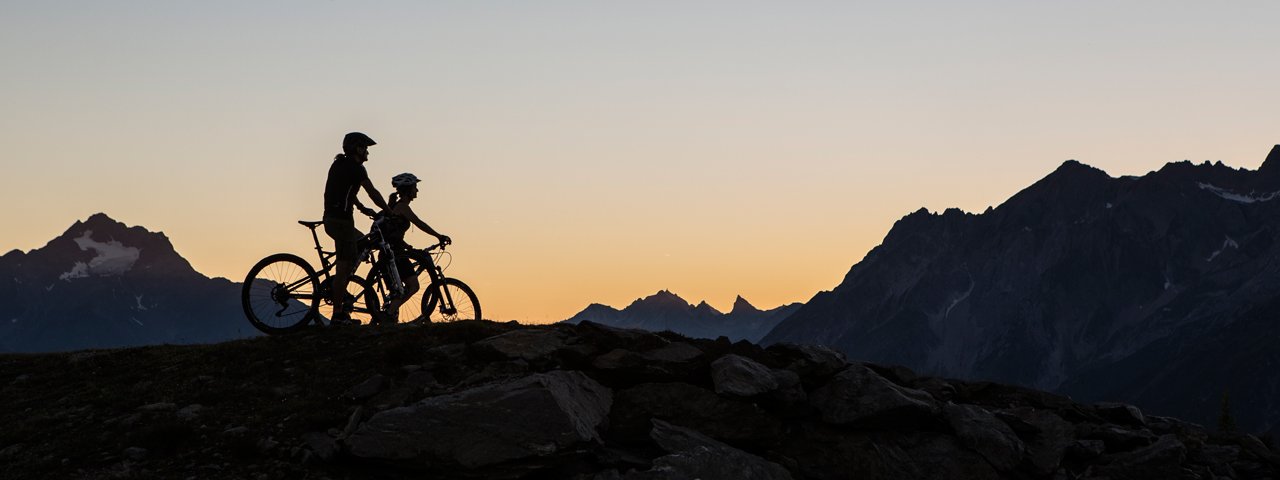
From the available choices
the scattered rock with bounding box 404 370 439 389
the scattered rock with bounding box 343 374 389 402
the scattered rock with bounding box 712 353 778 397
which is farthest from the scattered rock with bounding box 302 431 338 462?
the scattered rock with bounding box 712 353 778 397

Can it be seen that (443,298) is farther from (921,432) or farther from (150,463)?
(921,432)

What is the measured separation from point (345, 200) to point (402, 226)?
4.95ft

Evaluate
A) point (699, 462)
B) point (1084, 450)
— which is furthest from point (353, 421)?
point (1084, 450)

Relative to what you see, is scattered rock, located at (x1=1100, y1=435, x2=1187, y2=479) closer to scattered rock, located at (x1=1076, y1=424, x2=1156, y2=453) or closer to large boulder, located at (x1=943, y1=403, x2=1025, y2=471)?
scattered rock, located at (x1=1076, y1=424, x2=1156, y2=453)

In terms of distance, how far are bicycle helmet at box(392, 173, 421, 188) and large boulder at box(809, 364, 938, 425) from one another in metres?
9.30

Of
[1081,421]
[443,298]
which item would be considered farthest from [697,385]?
[1081,421]

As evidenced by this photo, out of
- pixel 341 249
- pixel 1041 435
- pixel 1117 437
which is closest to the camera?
pixel 1041 435

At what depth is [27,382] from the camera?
61.6 feet

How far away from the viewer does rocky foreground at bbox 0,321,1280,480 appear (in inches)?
578

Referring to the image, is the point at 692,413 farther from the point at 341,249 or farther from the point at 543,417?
the point at 341,249

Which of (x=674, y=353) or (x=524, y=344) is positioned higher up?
(x=524, y=344)

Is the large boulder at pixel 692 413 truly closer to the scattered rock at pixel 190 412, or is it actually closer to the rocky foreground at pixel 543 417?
the rocky foreground at pixel 543 417

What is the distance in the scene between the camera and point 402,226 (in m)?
21.3

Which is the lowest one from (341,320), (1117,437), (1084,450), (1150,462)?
(1150,462)
